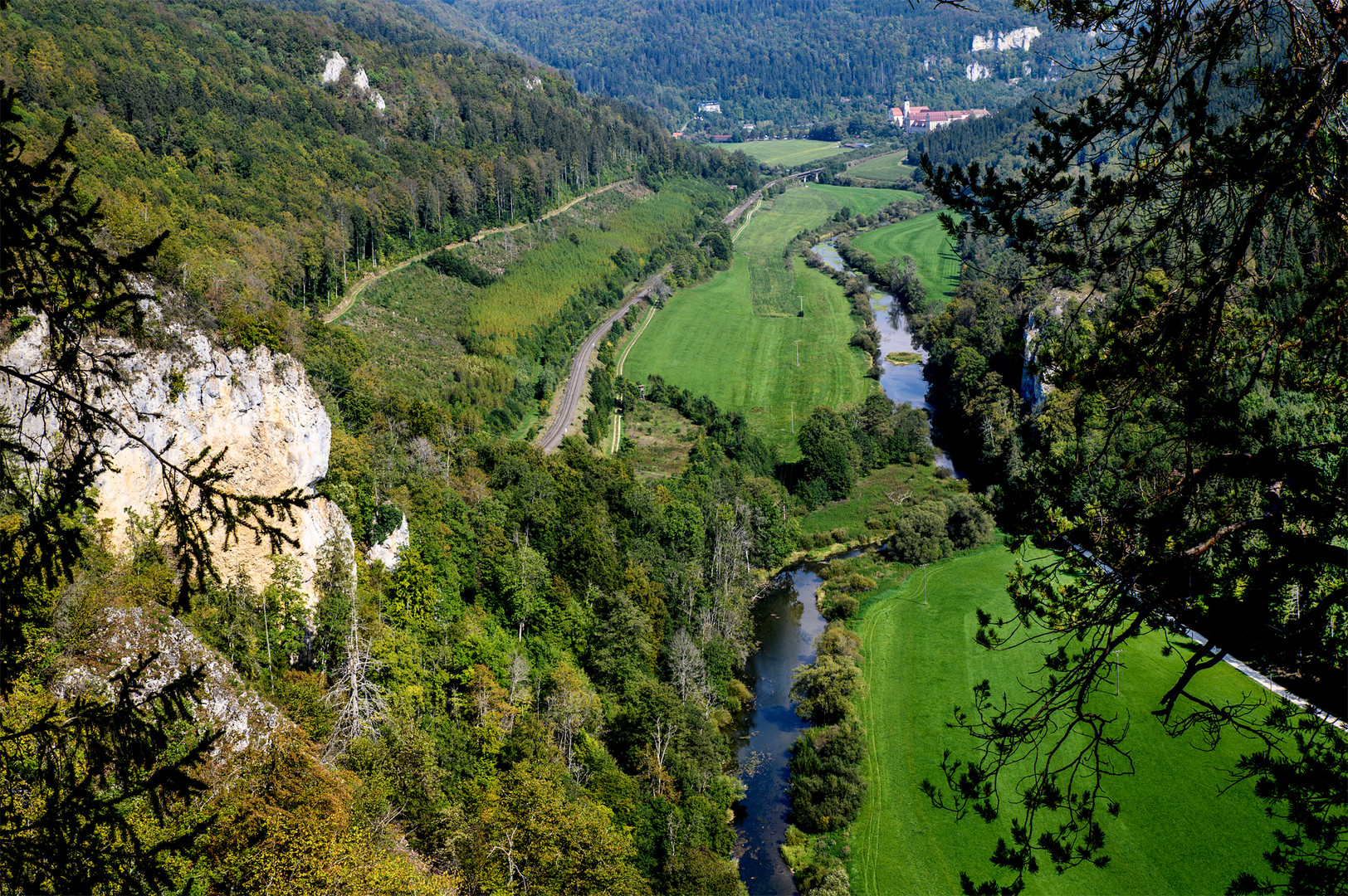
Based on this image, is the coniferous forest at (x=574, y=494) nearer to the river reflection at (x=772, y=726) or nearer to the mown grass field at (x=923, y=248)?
the river reflection at (x=772, y=726)

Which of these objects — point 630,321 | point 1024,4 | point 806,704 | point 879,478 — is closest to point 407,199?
point 630,321

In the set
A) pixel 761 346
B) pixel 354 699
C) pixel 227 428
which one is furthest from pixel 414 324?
pixel 354 699

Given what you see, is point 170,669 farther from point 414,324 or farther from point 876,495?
point 414,324

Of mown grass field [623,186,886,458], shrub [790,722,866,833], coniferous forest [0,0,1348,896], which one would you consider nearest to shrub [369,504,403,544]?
coniferous forest [0,0,1348,896]

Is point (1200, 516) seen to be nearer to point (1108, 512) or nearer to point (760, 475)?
point (1108, 512)

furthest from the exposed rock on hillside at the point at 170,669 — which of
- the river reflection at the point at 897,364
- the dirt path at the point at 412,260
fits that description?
the river reflection at the point at 897,364

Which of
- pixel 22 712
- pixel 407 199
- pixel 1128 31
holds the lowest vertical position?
pixel 407 199
